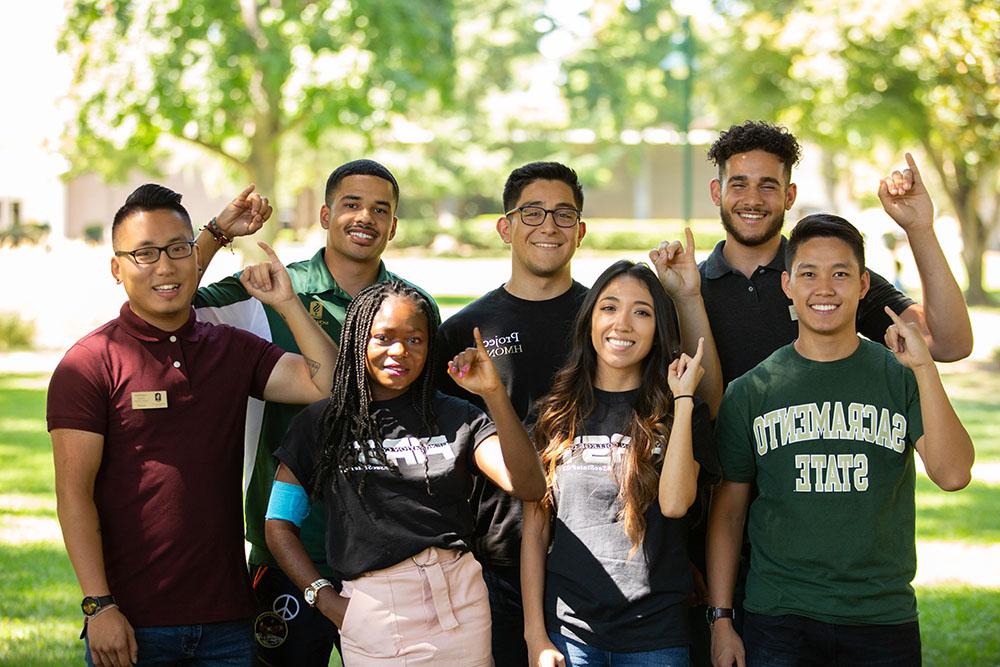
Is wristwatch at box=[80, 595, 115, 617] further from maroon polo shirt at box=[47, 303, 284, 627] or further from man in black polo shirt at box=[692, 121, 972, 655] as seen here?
man in black polo shirt at box=[692, 121, 972, 655]

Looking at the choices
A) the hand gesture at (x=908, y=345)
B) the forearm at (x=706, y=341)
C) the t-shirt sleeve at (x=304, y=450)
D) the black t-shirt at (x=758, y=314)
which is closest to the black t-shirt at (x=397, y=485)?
the t-shirt sleeve at (x=304, y=450)

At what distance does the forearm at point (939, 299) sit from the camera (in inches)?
167

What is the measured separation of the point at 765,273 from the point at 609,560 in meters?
1.35

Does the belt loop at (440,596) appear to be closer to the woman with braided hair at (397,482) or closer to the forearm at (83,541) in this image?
the woman with braided hair at (397,482)

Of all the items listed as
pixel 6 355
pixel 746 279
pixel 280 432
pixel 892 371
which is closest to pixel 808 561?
pixel 892 371

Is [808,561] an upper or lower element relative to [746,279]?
lower

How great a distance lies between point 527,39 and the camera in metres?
49.8

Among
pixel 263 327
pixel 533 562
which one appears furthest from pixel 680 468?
pixel 263 327

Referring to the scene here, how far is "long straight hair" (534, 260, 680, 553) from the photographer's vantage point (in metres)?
3.79

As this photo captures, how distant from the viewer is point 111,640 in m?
3.59

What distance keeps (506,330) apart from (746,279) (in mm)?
934

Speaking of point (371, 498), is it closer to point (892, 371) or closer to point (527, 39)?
point (892, 371)

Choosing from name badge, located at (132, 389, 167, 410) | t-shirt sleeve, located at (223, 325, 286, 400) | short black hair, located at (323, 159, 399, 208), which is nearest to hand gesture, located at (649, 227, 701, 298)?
short black hair, located at (323, 159, 399, 208)

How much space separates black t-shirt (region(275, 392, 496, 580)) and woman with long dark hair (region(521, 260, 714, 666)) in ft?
0.88
